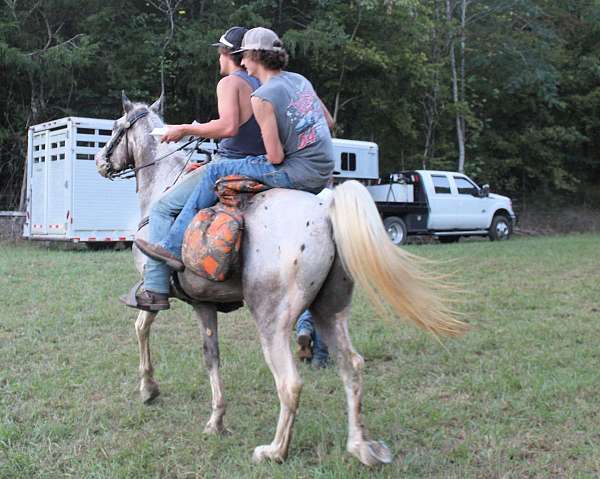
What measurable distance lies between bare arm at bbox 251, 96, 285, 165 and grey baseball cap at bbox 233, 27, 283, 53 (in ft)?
1.07

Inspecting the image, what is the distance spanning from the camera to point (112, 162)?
511 centimetres

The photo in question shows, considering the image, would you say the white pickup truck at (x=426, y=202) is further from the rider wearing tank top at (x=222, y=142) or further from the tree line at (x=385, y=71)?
the rider wearing tank top at (x=222, y=142)

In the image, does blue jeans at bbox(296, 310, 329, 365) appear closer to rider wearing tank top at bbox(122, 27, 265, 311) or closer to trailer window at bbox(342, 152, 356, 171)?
rider wearing tank top at bbox(122, 27, 265, 311)

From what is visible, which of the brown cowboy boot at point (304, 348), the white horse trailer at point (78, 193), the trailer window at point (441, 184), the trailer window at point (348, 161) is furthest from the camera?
the trailer window at point (348, 161)

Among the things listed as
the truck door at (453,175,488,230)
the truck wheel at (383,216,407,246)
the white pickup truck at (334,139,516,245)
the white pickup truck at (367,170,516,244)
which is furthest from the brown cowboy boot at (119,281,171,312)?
the truck door at (453,175,488,230)

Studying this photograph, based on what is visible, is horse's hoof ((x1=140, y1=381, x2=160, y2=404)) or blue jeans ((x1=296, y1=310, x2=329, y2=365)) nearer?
horse's hoof ((x1=140, y1=381, x2=160, y2=404))

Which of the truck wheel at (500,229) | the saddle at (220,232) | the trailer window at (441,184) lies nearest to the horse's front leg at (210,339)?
the saddle at (220,232)

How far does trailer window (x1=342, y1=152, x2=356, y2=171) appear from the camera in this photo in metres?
20.4

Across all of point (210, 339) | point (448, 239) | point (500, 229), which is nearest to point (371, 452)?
point (210, 339)

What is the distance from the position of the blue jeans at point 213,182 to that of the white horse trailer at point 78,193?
11982 mm

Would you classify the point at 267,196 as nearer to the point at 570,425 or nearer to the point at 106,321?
the point at 570,425

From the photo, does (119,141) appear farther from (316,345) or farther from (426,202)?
(426,202)

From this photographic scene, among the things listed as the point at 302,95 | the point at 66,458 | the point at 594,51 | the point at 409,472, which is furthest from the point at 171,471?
the point at 594,51

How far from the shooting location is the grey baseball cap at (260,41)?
12.5ft
